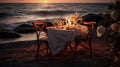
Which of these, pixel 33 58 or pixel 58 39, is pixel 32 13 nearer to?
pixel 33 58

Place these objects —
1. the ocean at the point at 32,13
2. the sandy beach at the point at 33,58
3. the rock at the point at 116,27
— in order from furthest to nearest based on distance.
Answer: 1. the ocean at the point at 32,13
2. the sandy beach at the point at 33,58
3. the rock at the point at 116,27

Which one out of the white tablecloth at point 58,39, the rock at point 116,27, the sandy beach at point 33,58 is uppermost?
the rock at point 116,27

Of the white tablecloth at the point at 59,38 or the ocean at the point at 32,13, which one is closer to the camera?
the white tablecloth at the point at 59,38

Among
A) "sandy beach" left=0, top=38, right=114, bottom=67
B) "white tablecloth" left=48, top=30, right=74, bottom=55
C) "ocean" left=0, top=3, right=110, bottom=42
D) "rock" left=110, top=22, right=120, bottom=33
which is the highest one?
"rock" left=110, top=22, right=120, bottom=33

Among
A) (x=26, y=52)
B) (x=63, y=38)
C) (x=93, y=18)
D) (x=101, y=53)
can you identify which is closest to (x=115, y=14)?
(x=63, y=38)

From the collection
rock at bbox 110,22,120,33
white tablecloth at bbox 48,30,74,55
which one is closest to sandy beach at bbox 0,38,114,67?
white tablecloth at bbox 48,30,74,55

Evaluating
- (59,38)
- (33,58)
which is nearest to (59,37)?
(59,38)

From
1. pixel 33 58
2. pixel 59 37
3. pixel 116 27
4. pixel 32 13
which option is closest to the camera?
pixel 116 27

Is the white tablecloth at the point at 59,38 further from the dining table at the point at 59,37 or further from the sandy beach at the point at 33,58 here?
the sandy beach at the point at 33,58

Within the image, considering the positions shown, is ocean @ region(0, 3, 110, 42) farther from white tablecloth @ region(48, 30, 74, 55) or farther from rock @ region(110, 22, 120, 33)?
rock @ region(110, 22, 120, 33)

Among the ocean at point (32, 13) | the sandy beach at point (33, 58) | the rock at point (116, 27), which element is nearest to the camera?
the rock at point (116, 27)

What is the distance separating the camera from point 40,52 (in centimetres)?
752

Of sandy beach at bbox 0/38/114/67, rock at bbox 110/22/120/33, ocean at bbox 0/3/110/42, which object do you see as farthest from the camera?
ocean at bbox 0/3/110/42

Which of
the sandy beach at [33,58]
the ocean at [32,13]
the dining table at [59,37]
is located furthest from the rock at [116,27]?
the ocean at [32,13]
